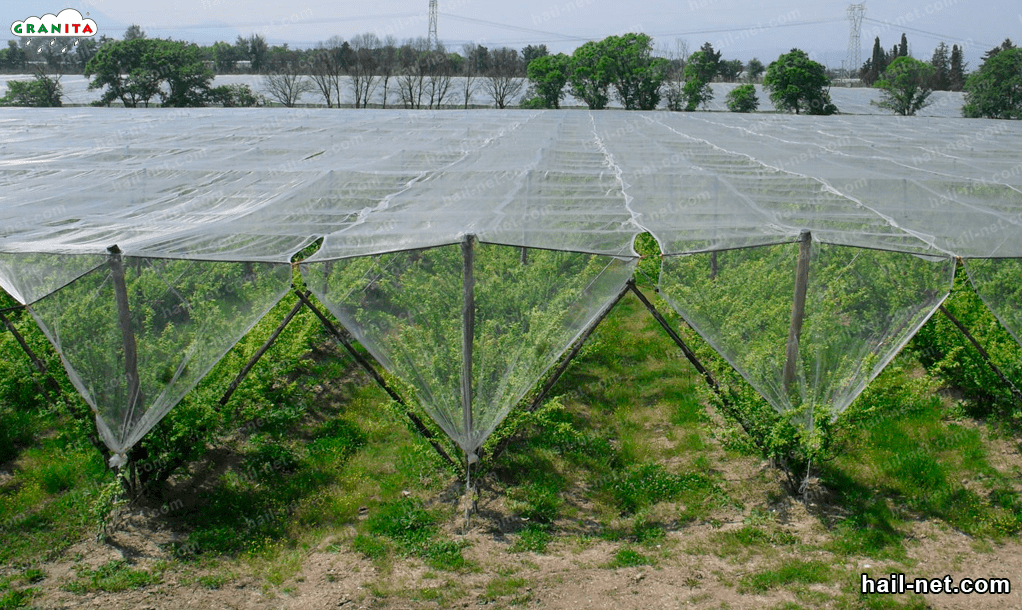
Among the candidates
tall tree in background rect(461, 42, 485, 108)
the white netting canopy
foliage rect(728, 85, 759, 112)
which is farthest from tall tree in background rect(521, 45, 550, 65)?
the white netting canopy

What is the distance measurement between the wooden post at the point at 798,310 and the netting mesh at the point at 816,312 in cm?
2

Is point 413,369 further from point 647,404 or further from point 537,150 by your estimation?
point 537,150

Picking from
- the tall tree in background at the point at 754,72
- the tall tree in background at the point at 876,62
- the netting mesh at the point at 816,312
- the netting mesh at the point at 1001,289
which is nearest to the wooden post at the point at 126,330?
the netting mesh at the point at 816,312

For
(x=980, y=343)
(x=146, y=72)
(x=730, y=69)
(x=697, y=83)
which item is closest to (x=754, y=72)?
(x=730, y=69)

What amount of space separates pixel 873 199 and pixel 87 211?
296 inches

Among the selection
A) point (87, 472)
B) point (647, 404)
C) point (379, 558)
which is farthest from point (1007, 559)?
point (87, 472)

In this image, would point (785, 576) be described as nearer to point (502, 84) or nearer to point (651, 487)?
point (651, 487)

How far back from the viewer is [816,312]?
17.7 ft

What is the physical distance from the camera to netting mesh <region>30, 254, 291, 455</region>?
198 inches

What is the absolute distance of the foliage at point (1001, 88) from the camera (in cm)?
2572

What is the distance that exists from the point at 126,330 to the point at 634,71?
31136 mm

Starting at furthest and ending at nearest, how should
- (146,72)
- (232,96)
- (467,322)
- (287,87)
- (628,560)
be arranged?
(287,87) → (232,96) → (146,72) → (467,322) → (628,560)

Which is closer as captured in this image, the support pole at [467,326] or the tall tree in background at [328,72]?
the support pole at [467,326]

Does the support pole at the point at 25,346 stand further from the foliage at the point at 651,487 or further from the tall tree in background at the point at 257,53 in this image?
the tall tree in background at the point at 257,53
